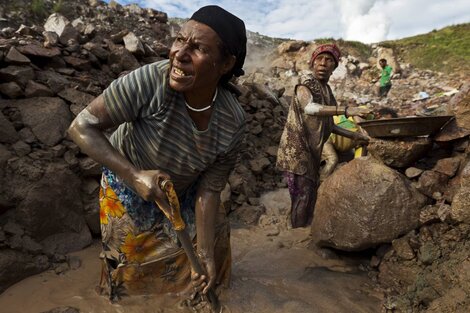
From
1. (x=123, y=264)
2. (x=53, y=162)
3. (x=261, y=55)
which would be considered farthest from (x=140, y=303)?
(x=261, y=55)

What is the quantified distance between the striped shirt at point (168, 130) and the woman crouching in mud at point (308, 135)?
163 centimetres

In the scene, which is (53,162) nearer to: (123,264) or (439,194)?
(123,264)

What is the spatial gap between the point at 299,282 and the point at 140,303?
1.13 meters

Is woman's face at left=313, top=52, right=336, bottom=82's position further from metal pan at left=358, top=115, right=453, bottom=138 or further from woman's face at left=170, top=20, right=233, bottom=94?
woman's face at left=170, top=20, right=233, bottom=94

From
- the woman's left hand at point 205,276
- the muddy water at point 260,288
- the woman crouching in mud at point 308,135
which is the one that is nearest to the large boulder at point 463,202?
the muddy water at point 260,288

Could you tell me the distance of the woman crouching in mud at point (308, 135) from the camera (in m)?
3.51

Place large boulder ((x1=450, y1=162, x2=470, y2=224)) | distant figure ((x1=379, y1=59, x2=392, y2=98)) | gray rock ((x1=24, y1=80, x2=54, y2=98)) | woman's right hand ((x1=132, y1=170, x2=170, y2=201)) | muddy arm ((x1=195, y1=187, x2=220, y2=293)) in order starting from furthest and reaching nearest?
distant figure ((x1=379, y1=59, x2=392, y2=98)) < gray rock ((x1=24, y1=80, x2=54, y2=98)) < large boulder ((x1=450, y1=162, x2=470, y2=224)) < muddy arm ((x1=195, y1=187, x2=220, y2=293)) < woman's right hand ((x1=132, y1=170, x2=170, y2=201))

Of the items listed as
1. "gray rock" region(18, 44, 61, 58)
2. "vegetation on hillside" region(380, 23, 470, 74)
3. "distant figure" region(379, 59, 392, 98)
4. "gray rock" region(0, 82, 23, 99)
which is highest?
"vegetation on hillside" region(380, 23, 470, 74)

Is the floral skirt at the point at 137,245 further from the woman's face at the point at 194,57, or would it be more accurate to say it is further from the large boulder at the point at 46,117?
the large boulder at the point at 46,117

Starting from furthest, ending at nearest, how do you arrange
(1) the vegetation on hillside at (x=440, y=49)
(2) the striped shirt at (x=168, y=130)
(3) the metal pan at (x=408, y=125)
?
(1) the vegetation on hillside at (x=440, y=49) → (3) the metal pan at (x=408, y=125) → (2) the striped shirt at (x=168, y=130)

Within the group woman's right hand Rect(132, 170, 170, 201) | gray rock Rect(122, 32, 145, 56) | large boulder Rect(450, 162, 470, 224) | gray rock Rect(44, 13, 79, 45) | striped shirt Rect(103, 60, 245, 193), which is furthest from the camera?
gray rock Rect(122, 32, 145, 56)

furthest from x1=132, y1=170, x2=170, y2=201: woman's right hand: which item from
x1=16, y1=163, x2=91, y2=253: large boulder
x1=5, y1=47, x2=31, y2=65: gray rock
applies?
x1=5, y1=47, x2=31, y2=65: gray rock

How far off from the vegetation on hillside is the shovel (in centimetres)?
1551

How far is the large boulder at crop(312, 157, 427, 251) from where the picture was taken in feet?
8.60
